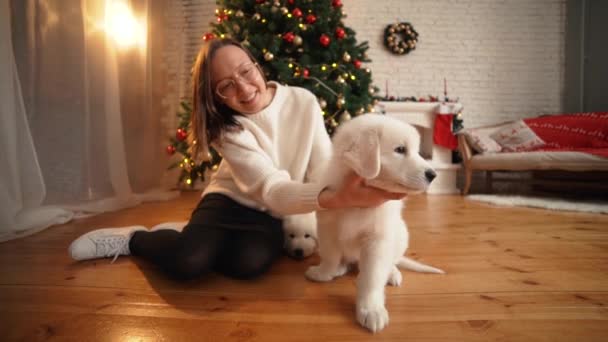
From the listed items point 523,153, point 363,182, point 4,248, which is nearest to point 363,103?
point 363,182

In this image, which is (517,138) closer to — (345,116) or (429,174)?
(345,116)

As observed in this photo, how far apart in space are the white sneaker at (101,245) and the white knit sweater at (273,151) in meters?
0.48

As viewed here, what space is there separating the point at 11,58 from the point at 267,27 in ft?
5.85

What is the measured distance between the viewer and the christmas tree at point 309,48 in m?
2.59

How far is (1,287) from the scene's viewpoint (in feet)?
3.95

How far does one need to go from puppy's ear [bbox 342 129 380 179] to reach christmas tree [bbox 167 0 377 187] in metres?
1.70

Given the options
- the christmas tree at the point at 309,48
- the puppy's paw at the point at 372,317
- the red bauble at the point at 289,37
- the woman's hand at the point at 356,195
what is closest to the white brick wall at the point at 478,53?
the christmas tree at the point at 309,48

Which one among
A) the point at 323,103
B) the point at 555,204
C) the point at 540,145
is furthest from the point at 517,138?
the point at 323,103

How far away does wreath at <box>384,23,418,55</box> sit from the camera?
4438 mm

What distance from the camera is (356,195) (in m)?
0.95

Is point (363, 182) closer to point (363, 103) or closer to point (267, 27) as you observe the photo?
point (363, 103)

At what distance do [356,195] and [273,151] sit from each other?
0.69m

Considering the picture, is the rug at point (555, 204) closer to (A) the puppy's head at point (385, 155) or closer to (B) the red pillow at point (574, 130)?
(B) the red pillow at point (574, 130)

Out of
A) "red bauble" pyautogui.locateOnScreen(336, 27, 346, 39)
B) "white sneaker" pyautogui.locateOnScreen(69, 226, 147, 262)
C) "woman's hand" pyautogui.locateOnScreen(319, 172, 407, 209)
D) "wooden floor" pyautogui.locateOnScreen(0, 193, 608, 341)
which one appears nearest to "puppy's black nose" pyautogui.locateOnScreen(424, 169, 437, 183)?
"woman's hand" pyautogui.locateOnScreen(319, 172, 407, 209)
